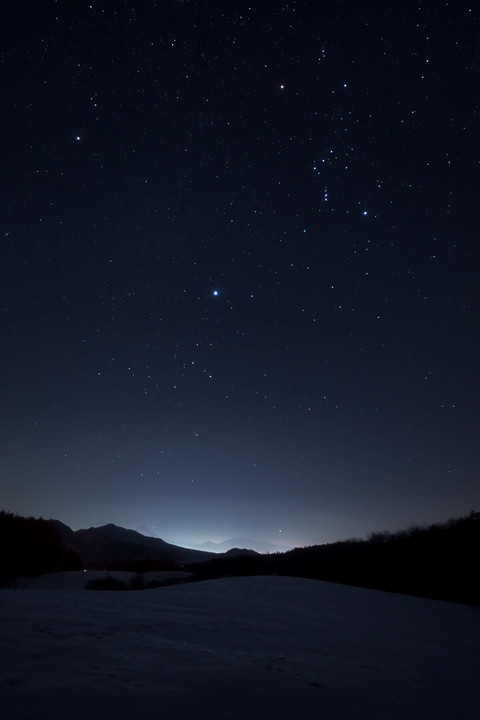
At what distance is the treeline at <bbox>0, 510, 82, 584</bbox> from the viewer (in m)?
11.1

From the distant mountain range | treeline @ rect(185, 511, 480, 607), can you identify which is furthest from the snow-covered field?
the distant mountain range

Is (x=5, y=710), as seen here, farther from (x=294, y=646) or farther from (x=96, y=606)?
(x=96, y=606)

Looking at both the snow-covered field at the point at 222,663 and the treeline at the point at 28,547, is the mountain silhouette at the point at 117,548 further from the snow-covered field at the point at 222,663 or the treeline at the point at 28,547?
the snow-covered field at the point at 222,663

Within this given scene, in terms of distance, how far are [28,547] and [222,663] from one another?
444 inches

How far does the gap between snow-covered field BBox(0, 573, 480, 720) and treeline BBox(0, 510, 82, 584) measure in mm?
7552

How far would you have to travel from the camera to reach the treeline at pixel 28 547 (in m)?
11.1

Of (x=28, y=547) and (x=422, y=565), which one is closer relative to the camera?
(x=422, y=565)

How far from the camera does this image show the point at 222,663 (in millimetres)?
2775

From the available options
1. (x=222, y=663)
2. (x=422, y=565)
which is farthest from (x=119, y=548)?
(x=222, y=663)

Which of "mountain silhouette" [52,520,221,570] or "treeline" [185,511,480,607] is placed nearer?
"treeline" [185,511,480,607]

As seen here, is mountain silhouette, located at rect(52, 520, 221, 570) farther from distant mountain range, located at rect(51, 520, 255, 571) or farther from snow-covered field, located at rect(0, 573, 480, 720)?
snow-covered field, located at rect(0, 573, 480, 720)

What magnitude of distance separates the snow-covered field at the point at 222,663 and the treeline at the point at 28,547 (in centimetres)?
755

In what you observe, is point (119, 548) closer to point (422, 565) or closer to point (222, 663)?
point (422, 565)

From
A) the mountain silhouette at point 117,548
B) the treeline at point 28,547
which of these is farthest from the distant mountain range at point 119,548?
the treeline at point 28,547
